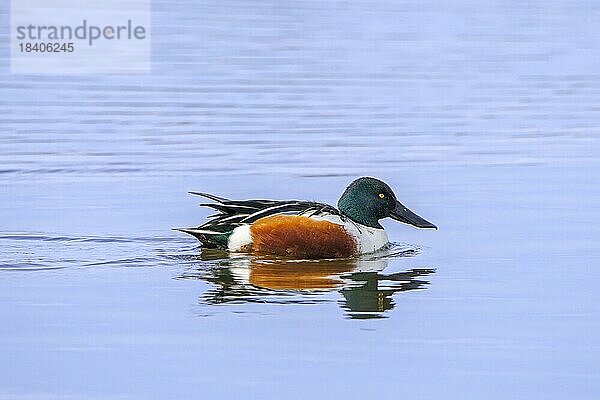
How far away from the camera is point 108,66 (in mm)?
18844

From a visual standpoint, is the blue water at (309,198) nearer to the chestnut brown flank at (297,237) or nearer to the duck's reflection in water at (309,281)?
the duck's reflection in water at (309,281)

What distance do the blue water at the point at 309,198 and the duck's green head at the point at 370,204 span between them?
28 cm

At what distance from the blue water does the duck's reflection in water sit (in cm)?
4

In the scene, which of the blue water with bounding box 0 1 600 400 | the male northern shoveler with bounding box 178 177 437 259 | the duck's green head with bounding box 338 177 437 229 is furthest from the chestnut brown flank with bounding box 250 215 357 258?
the duck's green head with bounding box 338 177 437 229

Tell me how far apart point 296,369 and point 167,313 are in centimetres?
140

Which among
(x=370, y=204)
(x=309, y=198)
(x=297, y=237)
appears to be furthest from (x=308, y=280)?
(x=309, y=198)

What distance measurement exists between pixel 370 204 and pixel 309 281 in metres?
1.52

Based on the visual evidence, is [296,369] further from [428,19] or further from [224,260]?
[428,19]

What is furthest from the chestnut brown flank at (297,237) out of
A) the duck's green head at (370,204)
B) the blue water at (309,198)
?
the duck's green head at (370,204)

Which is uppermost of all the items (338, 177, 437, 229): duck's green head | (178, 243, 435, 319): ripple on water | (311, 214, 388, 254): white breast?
(338, 177, 437, 229): duck's green head

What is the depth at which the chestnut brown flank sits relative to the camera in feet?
34.7

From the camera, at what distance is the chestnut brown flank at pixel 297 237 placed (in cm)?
1057

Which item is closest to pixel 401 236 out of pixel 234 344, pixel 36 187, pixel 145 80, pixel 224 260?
pixel 224 260

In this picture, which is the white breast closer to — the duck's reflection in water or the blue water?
the duck's reflection in water
